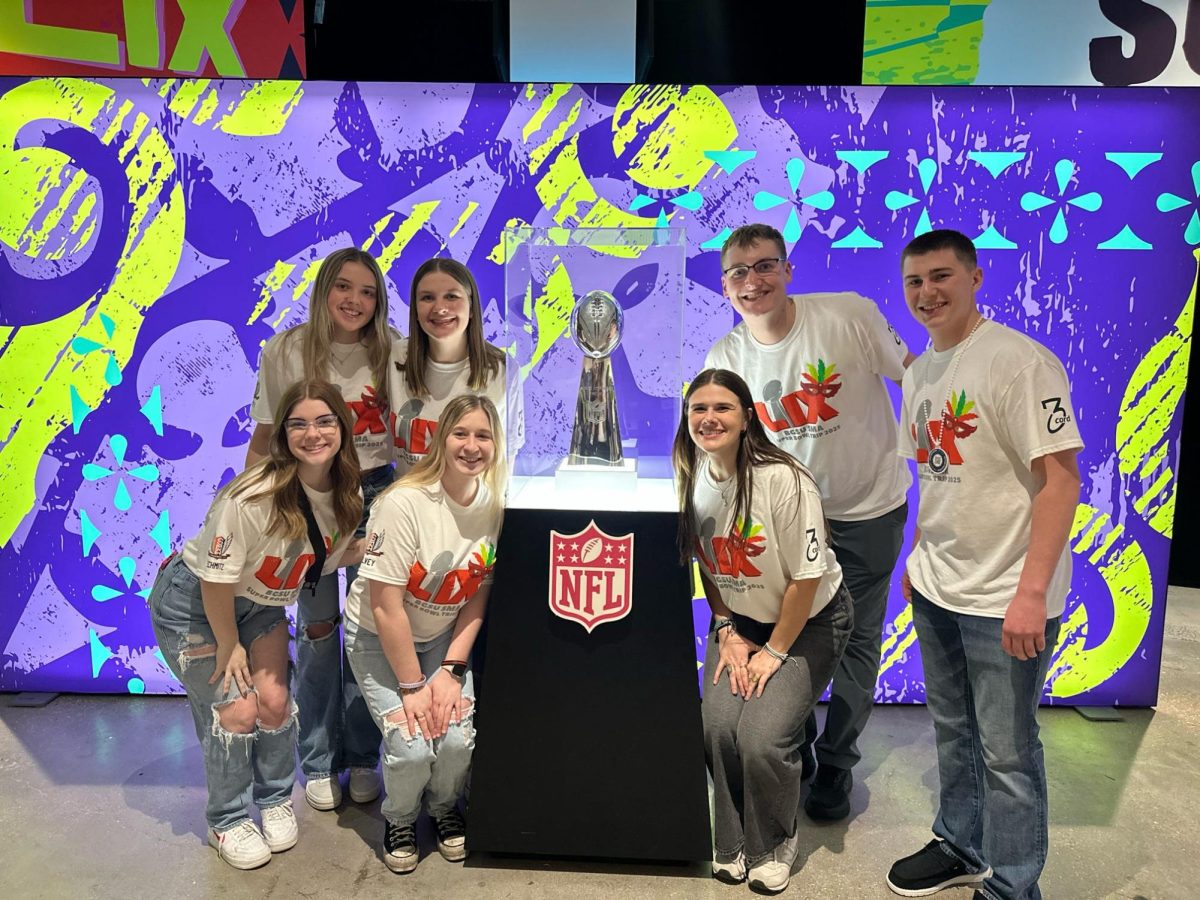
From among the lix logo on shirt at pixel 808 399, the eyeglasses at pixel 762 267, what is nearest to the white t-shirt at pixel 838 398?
the lix logo on shirt at pixel 808 399

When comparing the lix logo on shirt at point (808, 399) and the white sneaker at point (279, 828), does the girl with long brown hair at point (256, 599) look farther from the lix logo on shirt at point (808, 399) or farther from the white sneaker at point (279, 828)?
the lix logo on shirt at point (808, 399)

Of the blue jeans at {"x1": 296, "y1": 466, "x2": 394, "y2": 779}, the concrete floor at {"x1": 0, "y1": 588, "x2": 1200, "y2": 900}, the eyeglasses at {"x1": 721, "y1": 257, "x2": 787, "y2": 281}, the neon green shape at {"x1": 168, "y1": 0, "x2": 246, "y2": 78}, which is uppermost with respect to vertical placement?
the neon green shape at {"x1": 168, "y1": 0, "x2": 246, "y2": 78}

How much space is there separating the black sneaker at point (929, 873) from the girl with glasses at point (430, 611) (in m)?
1.09

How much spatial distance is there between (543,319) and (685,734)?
3.74ft

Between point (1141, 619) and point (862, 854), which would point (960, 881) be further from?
point (1141, 619)

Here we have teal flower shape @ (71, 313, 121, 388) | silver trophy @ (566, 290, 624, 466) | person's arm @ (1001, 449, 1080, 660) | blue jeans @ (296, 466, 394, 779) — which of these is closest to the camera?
person's arm @ (1001, 449, 1080, 660)

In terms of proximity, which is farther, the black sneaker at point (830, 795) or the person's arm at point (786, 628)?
the black sneaker at point (830, 795)

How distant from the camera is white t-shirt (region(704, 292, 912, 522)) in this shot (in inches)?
97.1

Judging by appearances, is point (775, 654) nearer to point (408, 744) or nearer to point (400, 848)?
point (408, 744)

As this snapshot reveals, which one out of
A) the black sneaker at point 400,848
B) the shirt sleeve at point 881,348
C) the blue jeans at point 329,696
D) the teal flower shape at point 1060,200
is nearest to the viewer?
the black sneaker at point 400,848

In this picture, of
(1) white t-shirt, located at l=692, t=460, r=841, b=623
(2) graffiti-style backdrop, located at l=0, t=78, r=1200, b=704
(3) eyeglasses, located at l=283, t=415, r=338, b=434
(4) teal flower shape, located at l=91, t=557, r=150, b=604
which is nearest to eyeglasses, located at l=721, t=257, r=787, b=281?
(1) white t-shirt, located at l=692, t=460, r=841, b=623

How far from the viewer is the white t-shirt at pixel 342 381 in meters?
2.57

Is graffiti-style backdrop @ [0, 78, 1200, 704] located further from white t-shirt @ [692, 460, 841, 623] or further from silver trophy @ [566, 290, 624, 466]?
white t-shirt @ [692, 460, 841, 623]

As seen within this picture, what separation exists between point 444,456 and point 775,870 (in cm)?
129
